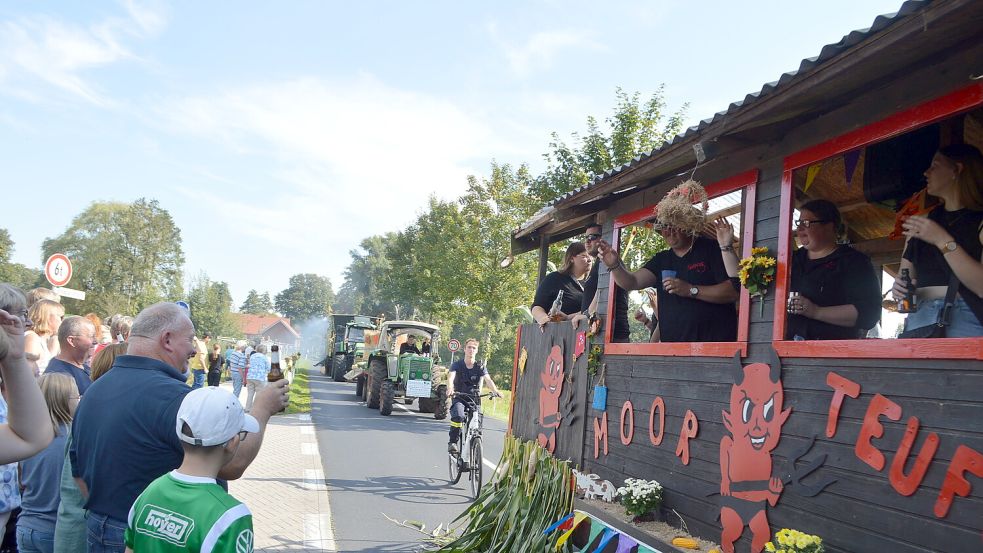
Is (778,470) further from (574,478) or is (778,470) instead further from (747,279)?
(574,478)

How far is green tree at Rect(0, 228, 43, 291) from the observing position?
69.2 meters

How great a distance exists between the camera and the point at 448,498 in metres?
9.70

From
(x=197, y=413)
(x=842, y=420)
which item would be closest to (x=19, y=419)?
(x=197, y=413)

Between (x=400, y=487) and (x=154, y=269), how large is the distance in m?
70.9

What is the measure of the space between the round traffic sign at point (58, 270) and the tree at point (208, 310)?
1988 inches

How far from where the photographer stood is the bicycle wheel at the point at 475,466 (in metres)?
9.95

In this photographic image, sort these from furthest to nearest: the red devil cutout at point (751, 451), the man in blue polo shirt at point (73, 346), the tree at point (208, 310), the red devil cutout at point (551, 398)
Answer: the tree at point (208, 310)
the red devil cutout at point (551, 398)
the man in blue polo shirt at point (73, 346)
the red devil cutout at point (751, 451)

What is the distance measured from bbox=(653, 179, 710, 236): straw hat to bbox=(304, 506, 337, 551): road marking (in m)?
4.73

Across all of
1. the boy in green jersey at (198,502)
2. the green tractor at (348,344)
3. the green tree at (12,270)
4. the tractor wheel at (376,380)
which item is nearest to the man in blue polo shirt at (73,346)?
the boy in green jersey at (198,502)

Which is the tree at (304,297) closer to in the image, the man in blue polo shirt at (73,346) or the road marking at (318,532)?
the road marking at (318,532)

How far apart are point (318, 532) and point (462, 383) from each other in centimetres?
379

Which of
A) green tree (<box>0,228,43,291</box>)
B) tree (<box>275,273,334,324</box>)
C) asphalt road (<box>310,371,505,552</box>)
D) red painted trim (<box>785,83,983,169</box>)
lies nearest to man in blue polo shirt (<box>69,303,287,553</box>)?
red painted trim (<box>785,83,983,169</box>)

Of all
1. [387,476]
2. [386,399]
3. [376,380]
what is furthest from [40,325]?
[376,380]

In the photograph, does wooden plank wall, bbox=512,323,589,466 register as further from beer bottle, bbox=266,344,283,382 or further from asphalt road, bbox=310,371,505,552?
beer bottle, bbox=266,344,283,382
